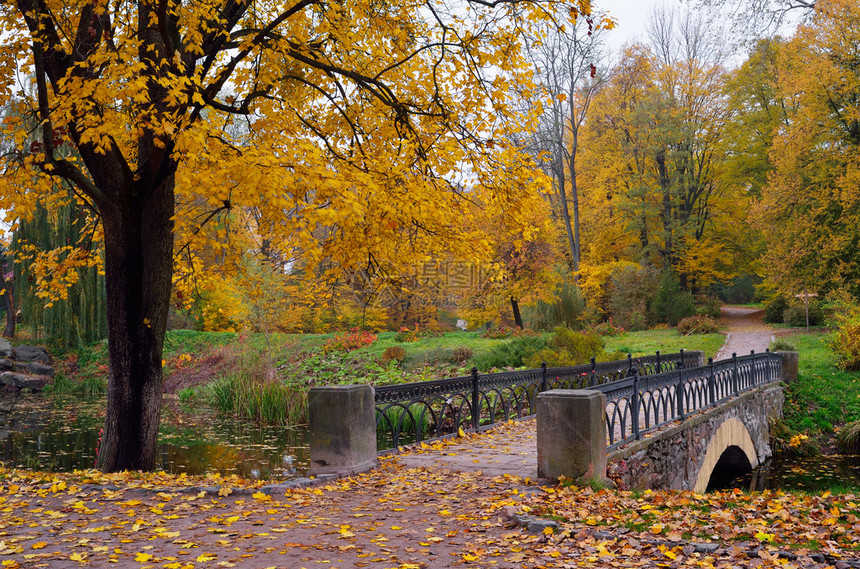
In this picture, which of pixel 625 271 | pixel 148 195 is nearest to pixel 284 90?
pixel 148 195

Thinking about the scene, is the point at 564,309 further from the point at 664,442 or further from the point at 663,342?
the point at 664,442

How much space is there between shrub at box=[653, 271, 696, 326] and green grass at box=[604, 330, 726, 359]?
1865 mm

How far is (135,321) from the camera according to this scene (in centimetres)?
775

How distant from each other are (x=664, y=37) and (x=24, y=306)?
1243 inches

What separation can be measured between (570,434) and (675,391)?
226 inches

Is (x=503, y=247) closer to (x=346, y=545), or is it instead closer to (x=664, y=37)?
(x=664, y=37)

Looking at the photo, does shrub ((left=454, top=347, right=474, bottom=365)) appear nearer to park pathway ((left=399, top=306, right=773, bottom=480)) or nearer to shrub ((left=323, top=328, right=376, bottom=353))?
shrub ((left=323, top=328, right=376, bottom=353))

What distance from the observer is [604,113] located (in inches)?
1266

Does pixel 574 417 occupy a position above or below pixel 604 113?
below

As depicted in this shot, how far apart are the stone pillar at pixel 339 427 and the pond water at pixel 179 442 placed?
241 centimetres

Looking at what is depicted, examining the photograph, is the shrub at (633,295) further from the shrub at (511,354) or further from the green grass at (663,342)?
the shrub at (511,354)

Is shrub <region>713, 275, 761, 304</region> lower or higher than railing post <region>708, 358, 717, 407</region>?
higher

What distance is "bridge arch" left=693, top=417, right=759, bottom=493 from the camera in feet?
35.4

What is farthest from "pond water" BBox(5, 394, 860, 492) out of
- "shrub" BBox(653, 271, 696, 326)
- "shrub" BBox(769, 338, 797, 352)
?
"shrub" BBox(653, 271, 696, 326)
